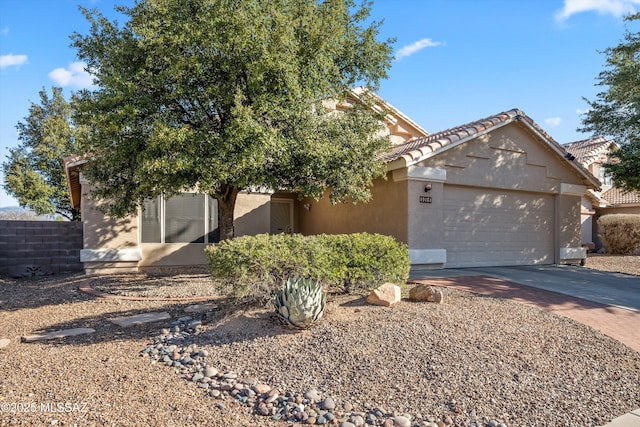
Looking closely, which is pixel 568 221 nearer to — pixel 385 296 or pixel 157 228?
pixel 385 296

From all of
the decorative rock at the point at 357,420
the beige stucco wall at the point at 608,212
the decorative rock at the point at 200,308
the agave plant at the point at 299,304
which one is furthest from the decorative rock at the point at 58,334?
the beige stucco wall at the point at 608,212

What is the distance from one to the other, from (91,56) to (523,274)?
1186 centimetres

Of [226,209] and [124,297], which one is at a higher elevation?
[226,209]

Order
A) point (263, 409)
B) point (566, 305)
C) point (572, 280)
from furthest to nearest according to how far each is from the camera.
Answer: point (572, 280) → point (566, 305) → point (263, 409)

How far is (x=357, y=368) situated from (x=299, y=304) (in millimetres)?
1215

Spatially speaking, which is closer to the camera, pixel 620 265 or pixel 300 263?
pixel 300 263

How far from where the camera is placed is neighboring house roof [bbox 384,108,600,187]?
36.9ft

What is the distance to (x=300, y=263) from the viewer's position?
6.53 metres

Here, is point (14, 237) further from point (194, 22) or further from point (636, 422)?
point (636, 422)

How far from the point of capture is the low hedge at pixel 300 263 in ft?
20.5

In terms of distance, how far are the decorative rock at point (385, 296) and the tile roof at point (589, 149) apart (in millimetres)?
22518

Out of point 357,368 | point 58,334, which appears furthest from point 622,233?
point 58,334

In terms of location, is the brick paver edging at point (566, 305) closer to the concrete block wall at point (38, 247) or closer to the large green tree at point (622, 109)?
the large green tree at point (622, 109)

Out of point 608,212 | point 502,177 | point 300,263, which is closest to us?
point 300,263
